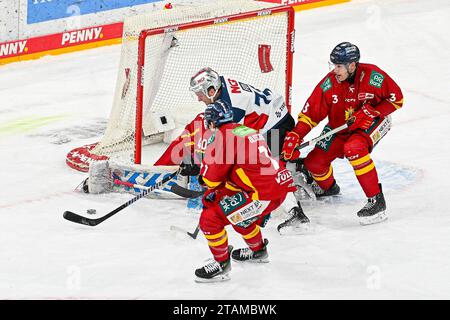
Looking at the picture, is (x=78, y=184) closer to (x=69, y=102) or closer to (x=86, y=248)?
(x=86, y=248)

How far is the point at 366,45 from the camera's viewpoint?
9977 millimetres

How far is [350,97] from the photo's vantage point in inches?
234

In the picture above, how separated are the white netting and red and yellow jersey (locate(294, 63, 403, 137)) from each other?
0.96 metres

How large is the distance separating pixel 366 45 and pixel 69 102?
2983mm

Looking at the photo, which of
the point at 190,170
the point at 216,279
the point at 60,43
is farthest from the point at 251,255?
the point at 60,43

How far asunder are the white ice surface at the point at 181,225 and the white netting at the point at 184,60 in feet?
1.74

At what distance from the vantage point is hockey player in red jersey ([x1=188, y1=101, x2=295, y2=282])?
490 cm

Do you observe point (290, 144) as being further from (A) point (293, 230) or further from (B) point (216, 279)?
(B) point (216, 279)

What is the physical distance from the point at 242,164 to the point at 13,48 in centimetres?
526

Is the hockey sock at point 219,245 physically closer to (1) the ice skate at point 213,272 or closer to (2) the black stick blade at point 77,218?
(1) the ice skate at point 213,272

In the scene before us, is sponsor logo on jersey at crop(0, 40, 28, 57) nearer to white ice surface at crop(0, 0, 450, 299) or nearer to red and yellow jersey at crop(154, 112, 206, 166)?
white ice surface at crop(0, 0, 450, 299)

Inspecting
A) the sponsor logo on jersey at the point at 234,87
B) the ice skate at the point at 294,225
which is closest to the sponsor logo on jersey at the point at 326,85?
the sponsor logo on jersey at the point at 234,87
